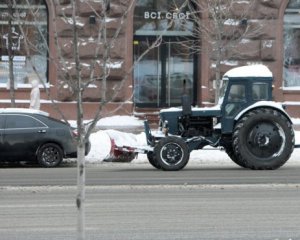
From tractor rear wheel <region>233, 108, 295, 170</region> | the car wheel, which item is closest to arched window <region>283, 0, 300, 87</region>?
tractor rear wheel <region>233, 108, 295, 170</region>

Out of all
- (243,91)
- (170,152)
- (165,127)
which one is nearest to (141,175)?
(170,152)

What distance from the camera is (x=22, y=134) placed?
18.1m

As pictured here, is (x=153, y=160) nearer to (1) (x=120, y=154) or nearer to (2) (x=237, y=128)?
(1) (x=120, y=154)

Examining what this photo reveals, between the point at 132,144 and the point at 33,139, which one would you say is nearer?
the point at 132,144

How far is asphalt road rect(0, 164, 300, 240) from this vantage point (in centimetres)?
850

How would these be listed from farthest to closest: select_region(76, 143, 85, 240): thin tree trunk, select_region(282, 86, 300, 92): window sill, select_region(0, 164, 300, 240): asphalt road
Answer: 1. select_region(282, 86, 300, 92): window sill
2. select_region(0, 164, 300, 240): asphalt road
3. select_region(76, 143, 85, 240): thin tree trunk

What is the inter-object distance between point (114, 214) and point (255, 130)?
787cm

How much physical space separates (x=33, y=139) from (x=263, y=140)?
19.6 ft

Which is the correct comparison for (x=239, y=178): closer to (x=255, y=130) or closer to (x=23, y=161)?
(x=255, y=130)

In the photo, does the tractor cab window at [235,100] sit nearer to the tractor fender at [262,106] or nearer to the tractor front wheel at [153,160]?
the tractor fender at [262,106]

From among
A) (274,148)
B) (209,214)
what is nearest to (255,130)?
(274,148)

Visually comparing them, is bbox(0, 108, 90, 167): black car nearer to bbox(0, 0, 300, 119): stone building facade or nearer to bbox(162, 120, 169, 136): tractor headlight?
bbox(162, 120, 169, 136): tractor headlight

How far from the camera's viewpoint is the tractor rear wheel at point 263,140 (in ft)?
55.7

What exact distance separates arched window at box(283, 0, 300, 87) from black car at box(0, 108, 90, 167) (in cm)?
1166
